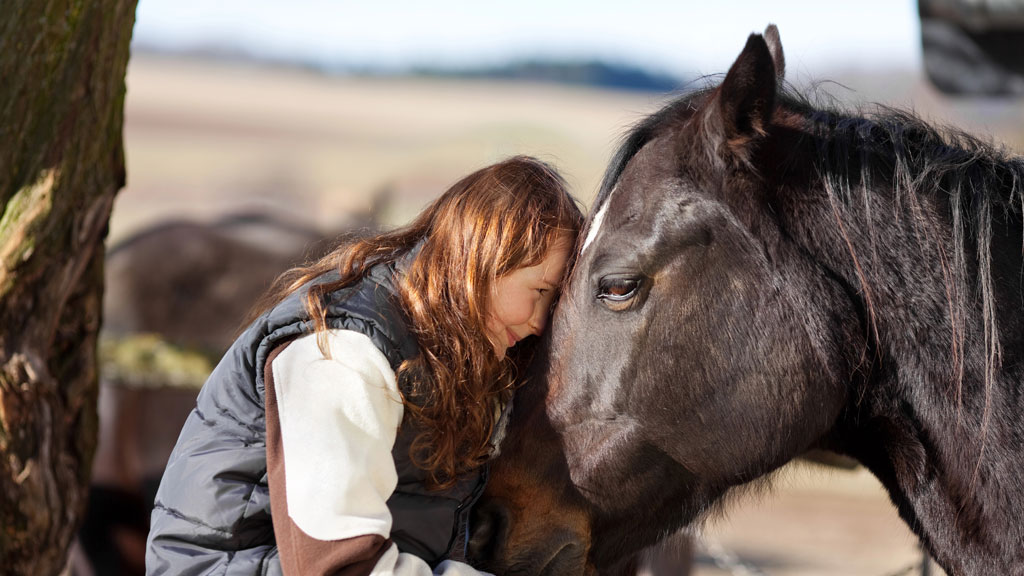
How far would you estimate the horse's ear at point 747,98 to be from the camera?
1.70m

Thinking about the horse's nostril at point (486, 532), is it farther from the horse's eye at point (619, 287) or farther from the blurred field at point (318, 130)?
the blurred field at point (318, 130)

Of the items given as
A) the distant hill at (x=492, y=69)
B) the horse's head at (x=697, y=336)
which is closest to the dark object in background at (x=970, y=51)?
the horse's head at (x=697, y=336)

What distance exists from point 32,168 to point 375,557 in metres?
1.42

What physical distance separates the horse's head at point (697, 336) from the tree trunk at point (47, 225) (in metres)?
1.29

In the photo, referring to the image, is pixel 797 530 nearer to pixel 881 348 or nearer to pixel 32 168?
pixel 881 348

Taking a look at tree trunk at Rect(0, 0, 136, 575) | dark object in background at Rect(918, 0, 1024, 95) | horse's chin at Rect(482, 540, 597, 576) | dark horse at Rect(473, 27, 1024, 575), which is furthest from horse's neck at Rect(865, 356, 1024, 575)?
dark object in background at Rect(918, 0, 1024, 95)

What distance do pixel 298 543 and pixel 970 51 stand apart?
447 centimetres

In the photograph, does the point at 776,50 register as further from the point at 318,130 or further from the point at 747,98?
the point at 318,130

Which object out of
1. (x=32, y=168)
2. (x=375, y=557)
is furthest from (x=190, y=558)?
(x=32, y=168)

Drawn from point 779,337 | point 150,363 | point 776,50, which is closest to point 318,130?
point 150,363

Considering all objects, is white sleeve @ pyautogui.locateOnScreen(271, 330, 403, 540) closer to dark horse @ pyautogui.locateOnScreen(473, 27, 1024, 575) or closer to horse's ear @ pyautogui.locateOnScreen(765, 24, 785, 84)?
dark horse @ pyautogui.locateOnScreen(473, 27, 1024, 575)

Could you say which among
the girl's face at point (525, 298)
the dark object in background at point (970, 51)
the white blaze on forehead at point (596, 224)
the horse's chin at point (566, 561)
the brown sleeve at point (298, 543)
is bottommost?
the horse's chin at point (566, 561)

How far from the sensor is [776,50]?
207 cm

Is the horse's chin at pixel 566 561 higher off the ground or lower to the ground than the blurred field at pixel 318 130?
higher
